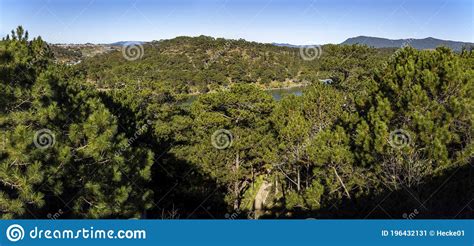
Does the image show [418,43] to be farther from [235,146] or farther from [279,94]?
[235,146]

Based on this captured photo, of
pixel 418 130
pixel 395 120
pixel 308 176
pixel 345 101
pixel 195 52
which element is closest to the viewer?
pixel 418 130

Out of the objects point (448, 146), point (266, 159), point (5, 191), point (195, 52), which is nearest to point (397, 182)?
point (448, 146)

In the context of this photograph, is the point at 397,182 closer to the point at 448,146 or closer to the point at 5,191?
the point at 448,146

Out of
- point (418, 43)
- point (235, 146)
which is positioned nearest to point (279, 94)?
point (235, 146)

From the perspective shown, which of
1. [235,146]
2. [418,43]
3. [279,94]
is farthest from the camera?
[418,43]

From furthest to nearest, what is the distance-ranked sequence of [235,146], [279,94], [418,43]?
[418,43] < [279,94] < [235,146]

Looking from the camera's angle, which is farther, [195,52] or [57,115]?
[195,52]

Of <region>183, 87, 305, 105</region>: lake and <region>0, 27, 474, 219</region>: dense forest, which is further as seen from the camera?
<region>183, 87, 305, 105</region>: lake

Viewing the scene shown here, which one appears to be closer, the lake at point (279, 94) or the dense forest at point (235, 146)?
the dense forest at point (235, 146)
